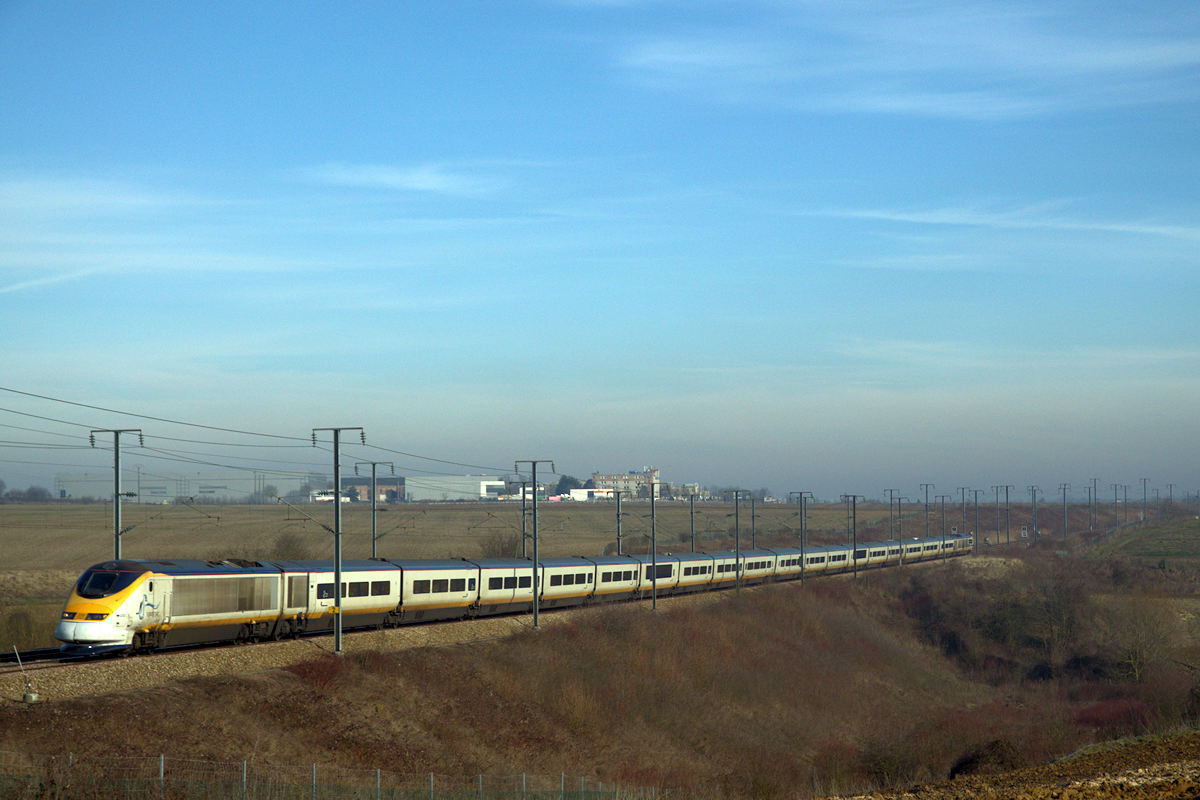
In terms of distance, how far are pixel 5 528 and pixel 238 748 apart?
108166 millimetres

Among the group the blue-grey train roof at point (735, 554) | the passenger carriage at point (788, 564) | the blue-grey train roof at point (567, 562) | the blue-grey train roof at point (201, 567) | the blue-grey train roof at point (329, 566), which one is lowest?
the passenger carriage at point (788, 564)

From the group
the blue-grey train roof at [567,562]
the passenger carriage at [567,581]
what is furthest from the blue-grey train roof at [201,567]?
the blue-grey train roof at [567,562]

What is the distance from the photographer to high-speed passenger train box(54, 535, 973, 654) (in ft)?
113

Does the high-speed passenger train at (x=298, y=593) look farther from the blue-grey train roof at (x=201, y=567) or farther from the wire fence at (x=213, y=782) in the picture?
the wire fence at (x=213, y=782)

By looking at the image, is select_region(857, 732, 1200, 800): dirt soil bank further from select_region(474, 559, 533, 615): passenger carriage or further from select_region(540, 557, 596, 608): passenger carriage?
select_region(540, 557, 596, 608): passenger carriage

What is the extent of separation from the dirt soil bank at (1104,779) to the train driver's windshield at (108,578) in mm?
25561

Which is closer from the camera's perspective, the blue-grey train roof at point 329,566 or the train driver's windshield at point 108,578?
the train driver's windshield at point 108,578

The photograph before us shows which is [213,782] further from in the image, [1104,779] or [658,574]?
[658,574]

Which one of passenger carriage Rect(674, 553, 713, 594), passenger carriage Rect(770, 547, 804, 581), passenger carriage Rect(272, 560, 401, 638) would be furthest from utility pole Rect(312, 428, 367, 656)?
passenger carriage Rect(770, 547, 804, 581)

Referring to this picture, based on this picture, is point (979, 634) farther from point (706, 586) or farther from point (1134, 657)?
point (706, 586)

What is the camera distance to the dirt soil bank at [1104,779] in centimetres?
2241

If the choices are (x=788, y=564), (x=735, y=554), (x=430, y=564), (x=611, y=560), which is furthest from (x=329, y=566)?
(x=788, y=564)

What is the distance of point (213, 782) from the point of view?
24516mm

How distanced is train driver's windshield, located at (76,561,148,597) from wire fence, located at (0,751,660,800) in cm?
850
